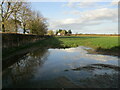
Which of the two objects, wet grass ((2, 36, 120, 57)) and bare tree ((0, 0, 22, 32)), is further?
bare tree ((0, 0, 22, 32))

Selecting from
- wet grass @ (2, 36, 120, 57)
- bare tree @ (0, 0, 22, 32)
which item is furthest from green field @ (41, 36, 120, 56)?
bare tree @ (0, 0, 22, 32)

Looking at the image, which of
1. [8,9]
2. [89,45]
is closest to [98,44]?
[89,45]

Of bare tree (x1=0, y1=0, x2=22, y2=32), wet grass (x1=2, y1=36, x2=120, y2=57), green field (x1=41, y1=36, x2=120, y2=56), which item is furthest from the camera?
bare tree (x1=0, y1=0, x2=22, y2=32)

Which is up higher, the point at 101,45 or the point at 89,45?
the point at 101,45

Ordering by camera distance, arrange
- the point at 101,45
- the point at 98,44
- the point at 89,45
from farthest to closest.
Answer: the point at 89,45
the point at 98,44
the point at 101,45

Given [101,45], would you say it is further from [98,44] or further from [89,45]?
[89,45]

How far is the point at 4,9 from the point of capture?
2556 centimetres

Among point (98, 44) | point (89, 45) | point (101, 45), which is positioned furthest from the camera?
point (89, 45)

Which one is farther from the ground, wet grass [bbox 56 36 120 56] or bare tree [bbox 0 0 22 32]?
bare tree [bbox 0 0 22 32]

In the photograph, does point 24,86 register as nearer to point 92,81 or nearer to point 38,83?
point 38,83

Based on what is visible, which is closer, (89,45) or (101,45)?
(101,45)

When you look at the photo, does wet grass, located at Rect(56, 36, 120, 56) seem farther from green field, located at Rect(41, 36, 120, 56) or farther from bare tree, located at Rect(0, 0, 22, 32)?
bare tree, located at Rect(0, 0, 22, 32)

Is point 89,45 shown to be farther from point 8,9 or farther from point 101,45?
point 8,9

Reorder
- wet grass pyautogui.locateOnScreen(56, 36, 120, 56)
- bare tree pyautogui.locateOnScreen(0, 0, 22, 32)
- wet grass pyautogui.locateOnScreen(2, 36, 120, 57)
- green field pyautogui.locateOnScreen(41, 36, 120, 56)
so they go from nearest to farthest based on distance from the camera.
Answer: wet grass pyautogui.locateOnScreen(2, 36, 120, 57)
wet grass pyautogui.locateOnScreen(56, 36, 120, 56)
green field pyautogui.locateOnScreen(41, 36, 120, 56)
bare tree pyautogui.locateOnScreen(0, 0, 22, 32)
